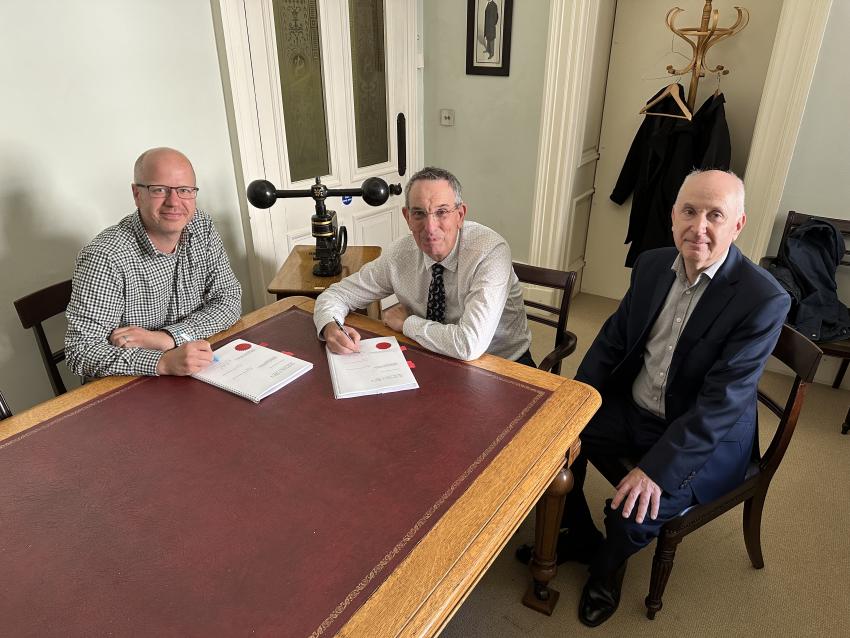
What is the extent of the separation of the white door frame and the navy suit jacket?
148 cm

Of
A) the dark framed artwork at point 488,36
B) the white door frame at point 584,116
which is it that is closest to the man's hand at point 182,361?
the white door frame at point 584,116

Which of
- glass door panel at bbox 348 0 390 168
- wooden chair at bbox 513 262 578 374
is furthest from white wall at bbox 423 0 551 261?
wooden chair at bbox 513 262 578 374

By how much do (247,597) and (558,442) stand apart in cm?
69

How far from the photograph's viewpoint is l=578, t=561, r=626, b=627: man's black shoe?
1691 mm

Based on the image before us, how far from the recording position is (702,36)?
288 cm

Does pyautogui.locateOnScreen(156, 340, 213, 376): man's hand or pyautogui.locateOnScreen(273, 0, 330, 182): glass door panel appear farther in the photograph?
pyautogui.locateOnScreen(273, 0, 330, 182): glass door panel

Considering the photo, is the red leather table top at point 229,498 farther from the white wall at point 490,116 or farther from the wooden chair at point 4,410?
the white wall at point 490,116

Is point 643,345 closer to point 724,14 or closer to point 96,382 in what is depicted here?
point 96,382

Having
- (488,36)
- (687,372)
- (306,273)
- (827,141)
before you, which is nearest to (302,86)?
(306,273)

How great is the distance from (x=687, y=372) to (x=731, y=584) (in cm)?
79

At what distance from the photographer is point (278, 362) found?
1.55 m

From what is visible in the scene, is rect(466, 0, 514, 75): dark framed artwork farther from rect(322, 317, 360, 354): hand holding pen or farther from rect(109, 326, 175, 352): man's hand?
rect(109, 326, 175, 352): man's hand

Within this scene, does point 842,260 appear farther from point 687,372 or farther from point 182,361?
point 182,361

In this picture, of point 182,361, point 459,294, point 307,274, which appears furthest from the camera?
point 307,274
